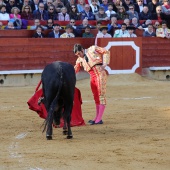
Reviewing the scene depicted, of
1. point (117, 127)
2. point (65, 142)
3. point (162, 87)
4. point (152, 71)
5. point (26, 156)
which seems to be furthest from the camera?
A: point (152, 71)

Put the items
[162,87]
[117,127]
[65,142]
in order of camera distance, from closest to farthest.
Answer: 1. [65,142]
2. [117,127]
3. [162,87]

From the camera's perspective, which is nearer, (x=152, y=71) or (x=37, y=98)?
(x=37, y=98)

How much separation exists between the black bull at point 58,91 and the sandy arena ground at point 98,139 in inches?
10.0

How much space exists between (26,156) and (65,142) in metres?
0.99

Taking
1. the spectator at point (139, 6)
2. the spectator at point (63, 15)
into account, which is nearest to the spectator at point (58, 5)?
the spectator at point (63, 15)

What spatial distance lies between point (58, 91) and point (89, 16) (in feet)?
25.5

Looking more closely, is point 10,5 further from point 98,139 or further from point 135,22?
point 98,139

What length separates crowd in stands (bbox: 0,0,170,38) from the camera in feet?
45.1

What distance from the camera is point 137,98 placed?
39.4ft

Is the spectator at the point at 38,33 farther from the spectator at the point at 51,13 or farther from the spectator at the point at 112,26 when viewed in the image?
the spectator at the point at 112,26

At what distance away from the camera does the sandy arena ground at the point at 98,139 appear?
5957 mm

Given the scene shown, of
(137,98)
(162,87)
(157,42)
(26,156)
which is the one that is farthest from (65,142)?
(157,42)

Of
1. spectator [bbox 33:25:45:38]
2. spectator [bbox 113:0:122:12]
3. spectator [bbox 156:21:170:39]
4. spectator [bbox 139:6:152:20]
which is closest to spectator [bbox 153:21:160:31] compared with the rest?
spectator [bbox 156:21:170:39]

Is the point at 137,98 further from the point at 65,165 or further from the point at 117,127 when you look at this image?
the point at 65,165
